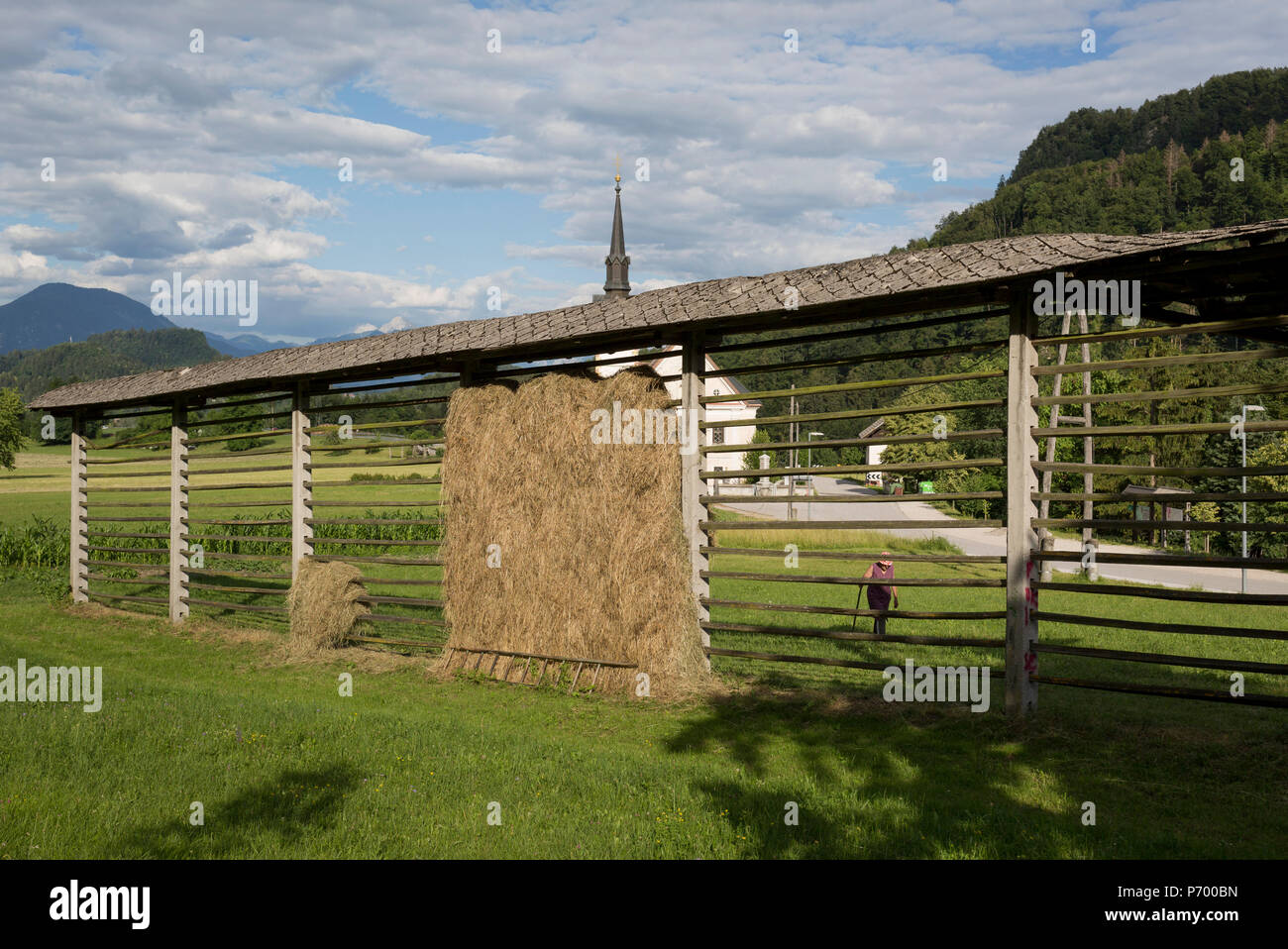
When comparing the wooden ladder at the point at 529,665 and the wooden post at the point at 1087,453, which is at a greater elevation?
the wooden post at the point at 1087,453

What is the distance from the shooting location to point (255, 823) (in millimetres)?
5289

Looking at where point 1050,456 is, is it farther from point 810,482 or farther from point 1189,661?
point 810,482

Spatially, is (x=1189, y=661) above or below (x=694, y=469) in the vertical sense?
below

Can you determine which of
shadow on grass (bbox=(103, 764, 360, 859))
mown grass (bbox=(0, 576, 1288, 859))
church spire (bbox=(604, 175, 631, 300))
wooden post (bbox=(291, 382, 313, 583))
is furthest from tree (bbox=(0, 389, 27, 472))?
shadow on grass (bbox=(103, 764, 360, 859))

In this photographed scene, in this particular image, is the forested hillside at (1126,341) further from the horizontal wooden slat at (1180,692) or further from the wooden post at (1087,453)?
the horizontal wooden slat at (1180,692)

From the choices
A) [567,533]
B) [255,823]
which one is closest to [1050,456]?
[567,533]

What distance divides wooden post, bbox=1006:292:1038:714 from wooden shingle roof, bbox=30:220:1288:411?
1.87 ft

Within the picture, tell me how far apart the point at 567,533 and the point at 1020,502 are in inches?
172

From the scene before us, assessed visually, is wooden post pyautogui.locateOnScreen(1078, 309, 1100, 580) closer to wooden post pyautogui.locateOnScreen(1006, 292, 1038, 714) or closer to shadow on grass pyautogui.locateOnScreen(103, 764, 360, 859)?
wooden post pyautogui.locateOnScreen(1006, 292, 1038, 714)

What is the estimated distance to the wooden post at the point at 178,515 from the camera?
48.4 ft

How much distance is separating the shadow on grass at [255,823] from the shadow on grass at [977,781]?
2354 millimetres

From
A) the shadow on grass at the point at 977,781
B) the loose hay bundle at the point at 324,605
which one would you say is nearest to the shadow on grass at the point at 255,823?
the shadow on grass at the point at 977,781

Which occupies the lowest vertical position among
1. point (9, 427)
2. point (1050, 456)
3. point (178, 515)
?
point (178, 515)
